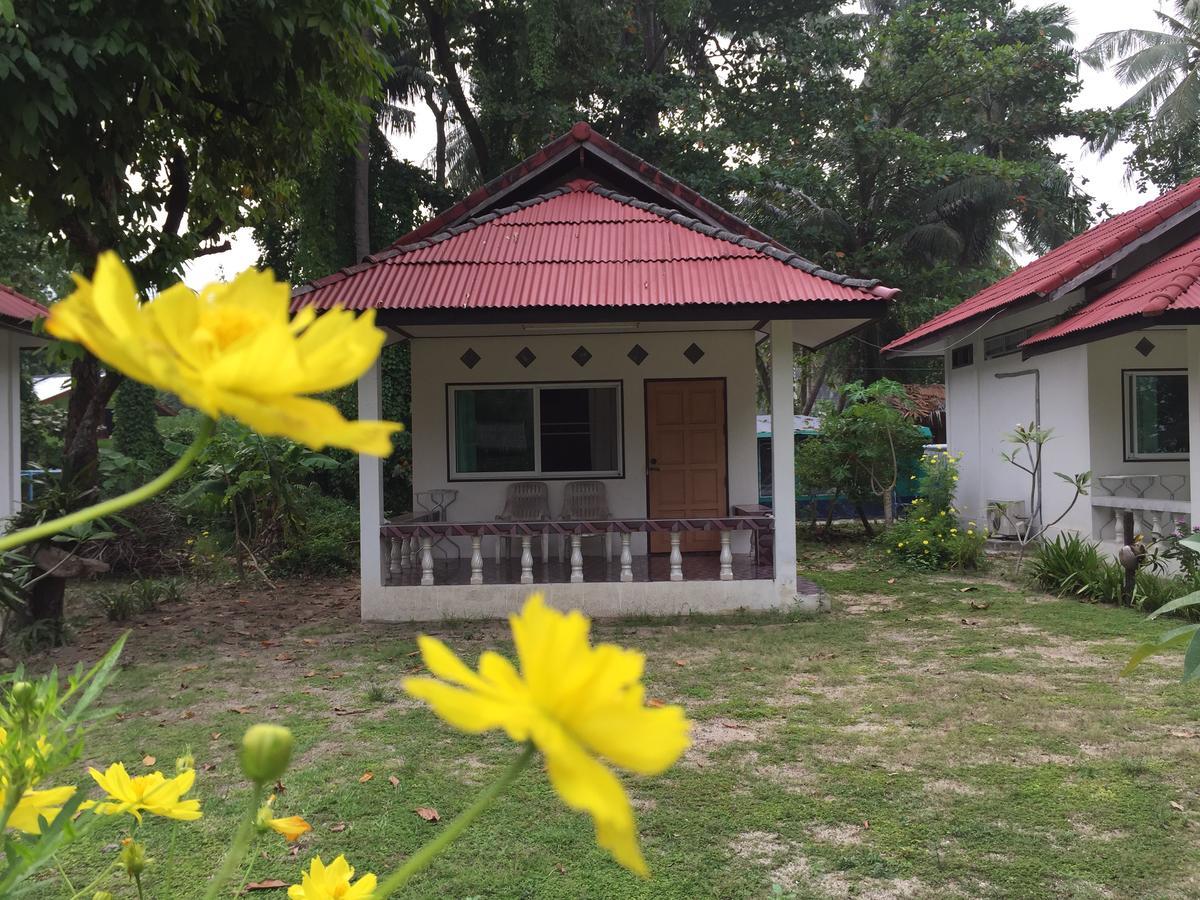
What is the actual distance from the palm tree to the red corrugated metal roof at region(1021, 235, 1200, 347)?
15.6 m

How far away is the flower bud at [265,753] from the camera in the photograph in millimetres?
576

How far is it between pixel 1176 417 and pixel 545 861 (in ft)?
34.2

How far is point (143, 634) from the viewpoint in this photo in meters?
8.32

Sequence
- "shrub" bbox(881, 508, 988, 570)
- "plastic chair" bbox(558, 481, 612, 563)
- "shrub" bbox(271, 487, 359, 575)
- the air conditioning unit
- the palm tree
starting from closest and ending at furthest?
"plastic chair" bbox(558, 481, 612, 563) < "shrub" bbox(881, 508, 988, 570) < "shrub" bbox(271, 487, 359, 575) < the air conditioning unit < the palm tree

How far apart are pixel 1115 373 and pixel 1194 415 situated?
1663 millimetres

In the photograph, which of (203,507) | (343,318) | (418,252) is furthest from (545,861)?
(203,507)

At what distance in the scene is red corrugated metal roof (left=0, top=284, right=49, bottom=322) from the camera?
360 inches

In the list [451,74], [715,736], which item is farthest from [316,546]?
[451,74]

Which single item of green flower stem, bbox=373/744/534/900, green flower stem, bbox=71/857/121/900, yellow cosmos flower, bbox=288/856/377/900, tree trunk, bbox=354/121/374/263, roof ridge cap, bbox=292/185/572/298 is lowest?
green flower stem, bbox=71/857/121/900

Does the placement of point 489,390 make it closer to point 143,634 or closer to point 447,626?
point 447,626

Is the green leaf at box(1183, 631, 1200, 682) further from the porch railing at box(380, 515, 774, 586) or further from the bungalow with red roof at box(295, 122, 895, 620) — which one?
the porch railing at box(380, 515, 774, 586)

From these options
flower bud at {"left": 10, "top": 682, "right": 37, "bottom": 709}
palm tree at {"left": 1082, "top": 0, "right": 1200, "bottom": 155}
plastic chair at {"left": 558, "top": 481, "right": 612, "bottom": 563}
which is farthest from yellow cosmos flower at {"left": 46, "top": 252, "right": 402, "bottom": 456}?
palm tree at {"left": 1082, "top": 0, "right": 1200, "bottom": 155}

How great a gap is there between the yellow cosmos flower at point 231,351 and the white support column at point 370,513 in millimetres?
8213

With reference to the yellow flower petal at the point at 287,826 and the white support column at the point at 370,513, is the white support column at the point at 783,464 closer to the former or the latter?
the white support column at the point at 370,513
